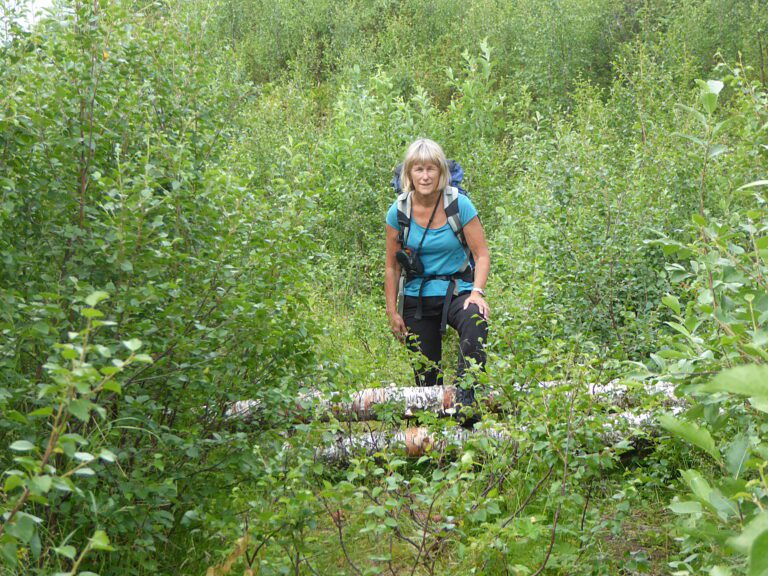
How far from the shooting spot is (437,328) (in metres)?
5.88

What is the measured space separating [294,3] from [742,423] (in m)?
19.8

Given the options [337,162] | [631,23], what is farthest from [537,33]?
[337,162]

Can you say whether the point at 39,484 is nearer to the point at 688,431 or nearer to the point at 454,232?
the point at 688,431

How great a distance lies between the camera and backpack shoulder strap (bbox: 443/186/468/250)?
5719 millimetres

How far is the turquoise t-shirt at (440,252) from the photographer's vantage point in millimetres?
5746

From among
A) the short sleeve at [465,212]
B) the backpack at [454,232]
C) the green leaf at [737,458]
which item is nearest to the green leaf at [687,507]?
the green leaf at [737,458]

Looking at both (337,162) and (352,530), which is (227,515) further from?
(337,162)

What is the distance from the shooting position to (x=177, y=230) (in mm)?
3650

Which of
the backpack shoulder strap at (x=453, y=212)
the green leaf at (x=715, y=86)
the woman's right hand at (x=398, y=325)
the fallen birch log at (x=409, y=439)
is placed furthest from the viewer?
the woman's right hand at (x=398, y=325)

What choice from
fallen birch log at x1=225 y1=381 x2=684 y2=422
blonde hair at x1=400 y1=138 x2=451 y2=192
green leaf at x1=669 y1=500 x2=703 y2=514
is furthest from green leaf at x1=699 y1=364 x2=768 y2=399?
blonde hair at x1=400 y1=138 x2=451 y2=192

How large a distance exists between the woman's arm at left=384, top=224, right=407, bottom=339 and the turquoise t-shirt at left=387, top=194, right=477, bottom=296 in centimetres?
11

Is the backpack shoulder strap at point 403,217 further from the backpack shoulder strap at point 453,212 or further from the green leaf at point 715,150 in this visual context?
the green leaf at point 715,150

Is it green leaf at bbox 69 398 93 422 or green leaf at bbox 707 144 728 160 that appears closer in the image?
green leaf at bbox 69 398 93 422

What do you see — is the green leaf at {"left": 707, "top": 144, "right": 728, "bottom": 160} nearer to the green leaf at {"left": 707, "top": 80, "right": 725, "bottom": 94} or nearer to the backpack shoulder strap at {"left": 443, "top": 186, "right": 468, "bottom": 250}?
the green leaf at {"left": 707, "top": 80, "right": 725, "bottom": 94}
